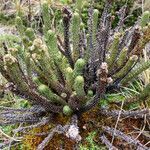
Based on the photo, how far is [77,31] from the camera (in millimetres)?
2164

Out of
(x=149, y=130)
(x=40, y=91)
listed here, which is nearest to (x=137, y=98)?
(x=149, y=130)

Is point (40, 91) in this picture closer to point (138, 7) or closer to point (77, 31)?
point (77, 31)

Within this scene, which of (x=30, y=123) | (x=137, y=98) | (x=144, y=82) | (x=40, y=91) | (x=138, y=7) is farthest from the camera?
(x=138, y=7)

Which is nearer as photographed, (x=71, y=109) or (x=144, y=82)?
(x=71, y=109)

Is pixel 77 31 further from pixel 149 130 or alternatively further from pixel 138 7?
pixel 138 7

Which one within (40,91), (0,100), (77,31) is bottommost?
(0,100)

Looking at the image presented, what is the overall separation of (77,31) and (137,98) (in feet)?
1.59

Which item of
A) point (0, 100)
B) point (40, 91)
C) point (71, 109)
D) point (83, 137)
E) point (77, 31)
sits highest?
point (77, 31)

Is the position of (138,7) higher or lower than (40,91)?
lower

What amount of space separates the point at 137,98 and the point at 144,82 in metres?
0.33

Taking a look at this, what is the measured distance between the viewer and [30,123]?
227cm

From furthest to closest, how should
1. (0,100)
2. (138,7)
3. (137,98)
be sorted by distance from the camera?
(138,7)
(0,100)
(137,98)

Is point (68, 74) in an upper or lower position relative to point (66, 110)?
upper

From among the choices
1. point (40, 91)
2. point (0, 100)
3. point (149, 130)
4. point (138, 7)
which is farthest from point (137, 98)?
point (138, 7)
